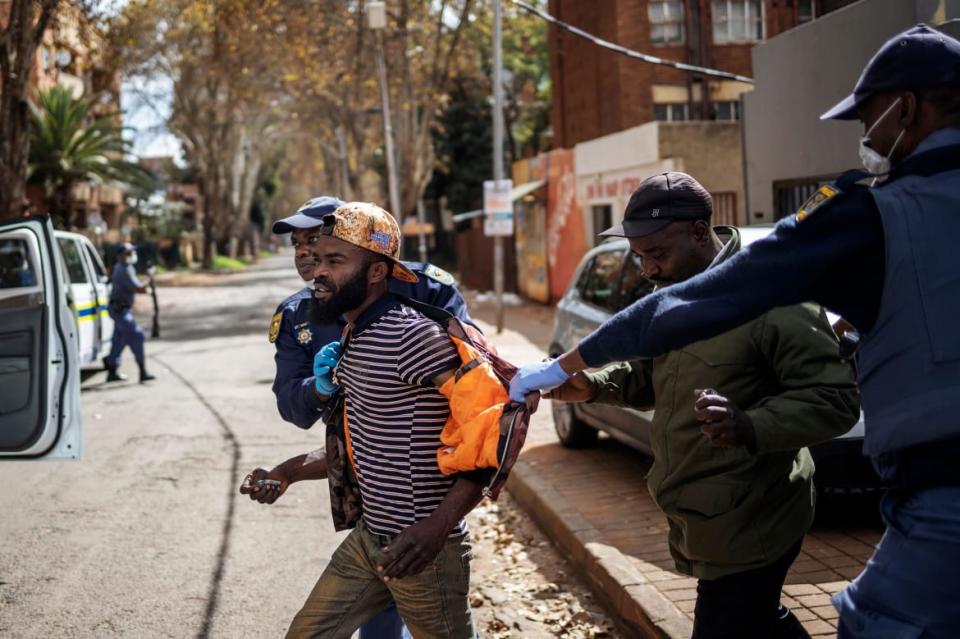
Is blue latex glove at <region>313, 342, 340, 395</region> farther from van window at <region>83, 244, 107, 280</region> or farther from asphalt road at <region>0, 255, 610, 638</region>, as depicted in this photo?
van window at <region>83, 244, 107, 280</region>

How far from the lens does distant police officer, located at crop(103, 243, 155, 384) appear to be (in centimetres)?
1380

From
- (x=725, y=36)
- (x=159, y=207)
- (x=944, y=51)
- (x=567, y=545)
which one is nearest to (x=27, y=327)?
(x=567, y=545)

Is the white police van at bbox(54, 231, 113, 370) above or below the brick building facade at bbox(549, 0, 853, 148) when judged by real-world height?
below

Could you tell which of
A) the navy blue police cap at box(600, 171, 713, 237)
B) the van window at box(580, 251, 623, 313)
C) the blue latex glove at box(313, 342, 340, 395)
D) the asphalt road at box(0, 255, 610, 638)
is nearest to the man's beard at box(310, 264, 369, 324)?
the blue latex glove at box(313, 342, 340, 395)

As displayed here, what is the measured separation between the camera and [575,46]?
26172 millimetres

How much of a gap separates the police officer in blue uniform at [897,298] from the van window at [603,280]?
19.0ft

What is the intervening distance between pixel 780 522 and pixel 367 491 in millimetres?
1209

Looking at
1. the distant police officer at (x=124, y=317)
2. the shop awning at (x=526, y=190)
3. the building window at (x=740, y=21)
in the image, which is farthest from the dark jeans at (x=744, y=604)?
the shop awning at (x=526, y=190)

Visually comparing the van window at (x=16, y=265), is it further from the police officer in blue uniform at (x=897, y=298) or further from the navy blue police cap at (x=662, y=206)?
the police officer in blue uniform at (x=897, y=298)

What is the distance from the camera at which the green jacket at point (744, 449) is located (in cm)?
284

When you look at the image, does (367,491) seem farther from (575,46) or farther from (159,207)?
(159,207)

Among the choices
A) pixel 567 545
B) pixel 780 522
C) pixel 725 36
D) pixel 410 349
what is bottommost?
pixel 567 545

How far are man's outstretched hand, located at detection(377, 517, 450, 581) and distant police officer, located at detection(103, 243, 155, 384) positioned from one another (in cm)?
1151

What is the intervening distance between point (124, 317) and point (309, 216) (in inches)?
424
